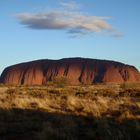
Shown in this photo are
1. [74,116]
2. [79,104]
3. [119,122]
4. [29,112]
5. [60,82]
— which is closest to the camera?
[119,122]

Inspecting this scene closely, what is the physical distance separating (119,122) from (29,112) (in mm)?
4947

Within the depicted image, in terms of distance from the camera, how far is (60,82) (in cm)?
7325

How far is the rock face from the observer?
134 meters

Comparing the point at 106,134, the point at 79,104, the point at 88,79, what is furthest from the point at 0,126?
the point at 88,79

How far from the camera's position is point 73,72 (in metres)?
137

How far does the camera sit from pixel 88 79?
440ft

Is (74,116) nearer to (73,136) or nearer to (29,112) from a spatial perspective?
(29,112)

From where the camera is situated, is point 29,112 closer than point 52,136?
No

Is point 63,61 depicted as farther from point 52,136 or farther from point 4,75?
point 52,136

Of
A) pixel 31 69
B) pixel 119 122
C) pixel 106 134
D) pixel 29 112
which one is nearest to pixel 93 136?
pixel 106 134

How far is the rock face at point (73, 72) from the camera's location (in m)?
134

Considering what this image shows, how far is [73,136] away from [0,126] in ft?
10.2

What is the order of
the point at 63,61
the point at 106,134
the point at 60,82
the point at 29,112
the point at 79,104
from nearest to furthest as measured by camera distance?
the point at 106,134 → the point at 29,112 → the point at 79,104 → the point at 60,82 → the point at 63,61

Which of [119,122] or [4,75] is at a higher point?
[119,122]
